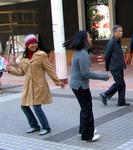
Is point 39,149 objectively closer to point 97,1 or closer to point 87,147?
point 87,147

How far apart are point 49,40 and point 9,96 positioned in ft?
42.3

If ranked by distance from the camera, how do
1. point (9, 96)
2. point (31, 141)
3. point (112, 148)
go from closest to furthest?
point (112, 148)
point (31, 141)
point (9, 96)

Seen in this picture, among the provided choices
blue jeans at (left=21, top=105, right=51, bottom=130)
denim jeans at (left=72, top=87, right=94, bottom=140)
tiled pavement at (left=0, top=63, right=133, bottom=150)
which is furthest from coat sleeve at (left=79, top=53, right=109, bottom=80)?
blue jeans at (left=21, top=105, right=51, bottom=130)

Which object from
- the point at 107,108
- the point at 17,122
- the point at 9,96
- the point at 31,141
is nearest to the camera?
the point at 31,141

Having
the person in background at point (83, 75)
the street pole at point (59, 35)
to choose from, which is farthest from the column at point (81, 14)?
A: the person in background at point (83, 75)

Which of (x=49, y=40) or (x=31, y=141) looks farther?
(x=49, y=40)

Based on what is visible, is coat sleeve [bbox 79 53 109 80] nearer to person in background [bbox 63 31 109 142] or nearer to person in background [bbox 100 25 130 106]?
person in background [bbox 63 31 109 142]

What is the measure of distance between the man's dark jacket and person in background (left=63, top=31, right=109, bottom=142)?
2647 mm

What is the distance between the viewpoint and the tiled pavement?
676 centimetres

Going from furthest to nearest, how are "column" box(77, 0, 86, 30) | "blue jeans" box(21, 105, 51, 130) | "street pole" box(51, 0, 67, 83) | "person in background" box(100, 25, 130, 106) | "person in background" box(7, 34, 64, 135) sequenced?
"column" box(77, 0, 86, 30) → "street pole" box(51, 0, 67, 83) → "person in background" box(100, 25, 130, 106) → "blue jeans" box(21, 105, 51, 130) → "person in background" box(7, 34, 64, 135)

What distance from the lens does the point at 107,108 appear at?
9.41 meters

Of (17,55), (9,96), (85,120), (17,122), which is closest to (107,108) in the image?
(17,122)

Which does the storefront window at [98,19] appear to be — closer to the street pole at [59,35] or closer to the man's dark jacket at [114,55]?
the street pole at [59,35]

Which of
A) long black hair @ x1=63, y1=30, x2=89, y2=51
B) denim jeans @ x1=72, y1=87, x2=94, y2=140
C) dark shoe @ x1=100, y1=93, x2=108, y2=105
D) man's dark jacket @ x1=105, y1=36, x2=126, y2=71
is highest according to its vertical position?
long black hair @ x1=63, y1=30, x2=89, y2=51
